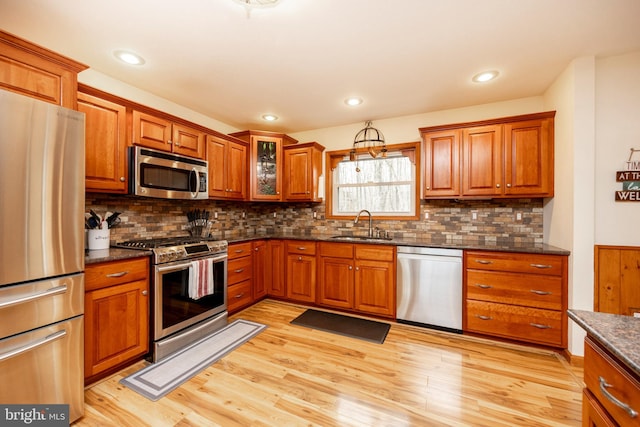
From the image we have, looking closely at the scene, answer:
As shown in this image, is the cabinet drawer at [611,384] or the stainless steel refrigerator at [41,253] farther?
the stainless steel refrigerator at [41,253]

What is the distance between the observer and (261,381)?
198 cm

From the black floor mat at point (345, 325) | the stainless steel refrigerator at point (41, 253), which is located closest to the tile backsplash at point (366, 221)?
the stainless steel refrigerator at point (41, 253)

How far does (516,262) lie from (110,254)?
3.51m

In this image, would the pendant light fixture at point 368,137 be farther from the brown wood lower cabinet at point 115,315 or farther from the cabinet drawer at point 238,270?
the brown wood lower cabinet at point 115,315

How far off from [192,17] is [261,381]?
2.60 meters

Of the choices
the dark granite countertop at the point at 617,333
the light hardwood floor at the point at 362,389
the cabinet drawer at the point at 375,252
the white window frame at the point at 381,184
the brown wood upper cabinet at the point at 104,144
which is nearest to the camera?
the dark granite countertop at the point at 617,333

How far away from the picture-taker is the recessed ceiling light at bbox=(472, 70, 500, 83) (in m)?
2.48

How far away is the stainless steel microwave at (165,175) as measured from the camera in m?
2.38

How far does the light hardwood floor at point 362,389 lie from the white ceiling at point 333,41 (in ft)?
8.36

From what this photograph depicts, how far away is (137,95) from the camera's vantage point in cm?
279

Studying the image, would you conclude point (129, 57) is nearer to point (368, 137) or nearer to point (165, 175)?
point (165, 175)

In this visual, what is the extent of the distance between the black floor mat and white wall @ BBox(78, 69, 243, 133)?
2847 millimetres

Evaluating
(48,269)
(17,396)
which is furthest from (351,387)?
(48,269)

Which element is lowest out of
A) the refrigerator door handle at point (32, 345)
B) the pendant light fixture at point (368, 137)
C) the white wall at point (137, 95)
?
the refrigerator door handle at point (32, 345)
